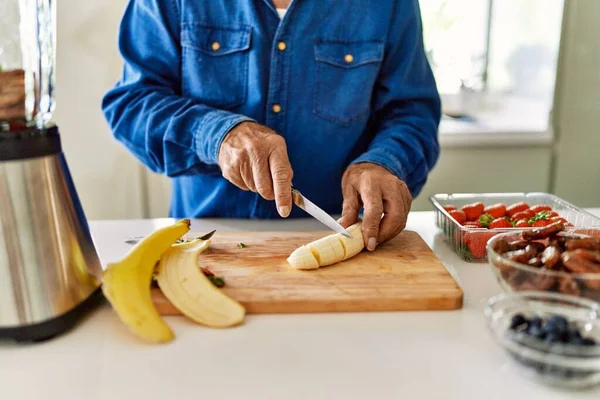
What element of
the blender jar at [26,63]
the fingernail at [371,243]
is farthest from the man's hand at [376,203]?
the blender jar at [26,63]

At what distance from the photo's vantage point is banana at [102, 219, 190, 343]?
0.80m

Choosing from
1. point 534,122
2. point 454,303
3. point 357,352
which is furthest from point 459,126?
point 357,352

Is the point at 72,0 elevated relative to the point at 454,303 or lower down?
elevated

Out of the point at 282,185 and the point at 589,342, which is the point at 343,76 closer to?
the point at 282,185

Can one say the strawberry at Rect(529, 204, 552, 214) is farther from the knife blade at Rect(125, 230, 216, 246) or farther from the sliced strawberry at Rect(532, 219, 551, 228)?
the knife blade at Rect(125, 230, 216, 246)

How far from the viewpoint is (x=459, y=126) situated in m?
2.44

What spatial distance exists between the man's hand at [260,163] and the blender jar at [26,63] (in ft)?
1.05

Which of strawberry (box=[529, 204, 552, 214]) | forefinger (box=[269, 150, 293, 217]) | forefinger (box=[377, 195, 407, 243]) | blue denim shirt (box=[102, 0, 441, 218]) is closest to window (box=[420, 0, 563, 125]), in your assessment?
blue denim shirt (box=[102, 0, 441, 218])

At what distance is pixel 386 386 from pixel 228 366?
196 millimetres

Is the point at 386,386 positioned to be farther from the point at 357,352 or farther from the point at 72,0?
the point at 72,0

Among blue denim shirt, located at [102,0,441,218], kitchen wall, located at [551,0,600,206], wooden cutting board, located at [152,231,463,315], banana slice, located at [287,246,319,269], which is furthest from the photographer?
kitchen wall, located at [551,0,600,206]

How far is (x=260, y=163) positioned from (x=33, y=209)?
395 mm

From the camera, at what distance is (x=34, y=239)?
31.2 inches

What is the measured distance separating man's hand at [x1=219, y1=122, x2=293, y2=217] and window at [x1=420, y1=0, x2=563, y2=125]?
1.58 m
